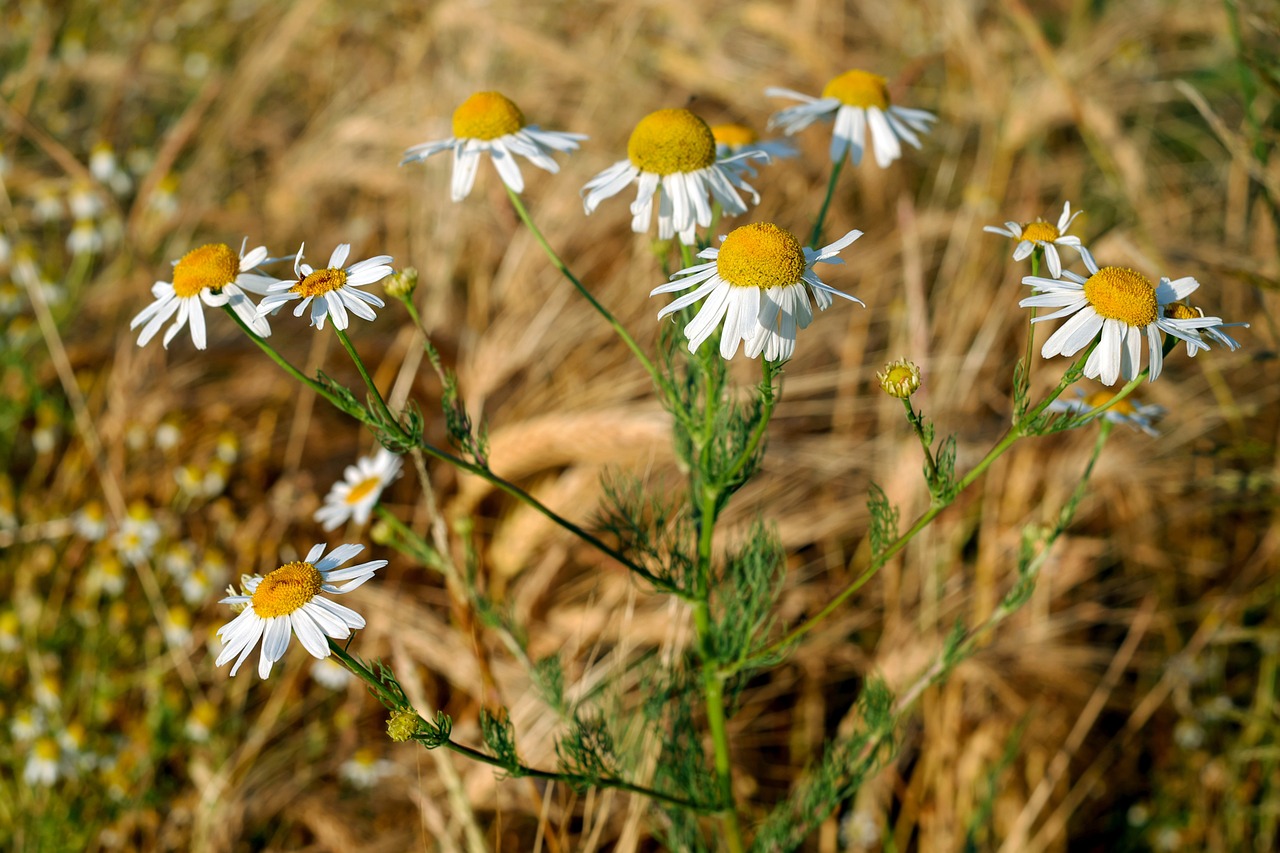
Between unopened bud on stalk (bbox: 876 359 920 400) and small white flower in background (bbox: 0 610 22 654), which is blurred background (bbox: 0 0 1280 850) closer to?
small white flower in background (bbox: 0 610 22 654)

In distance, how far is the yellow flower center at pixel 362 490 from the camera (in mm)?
1872

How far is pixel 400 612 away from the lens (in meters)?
2.41

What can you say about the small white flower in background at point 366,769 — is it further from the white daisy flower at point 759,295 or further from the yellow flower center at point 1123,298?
the yellow flower center at point 1123,298

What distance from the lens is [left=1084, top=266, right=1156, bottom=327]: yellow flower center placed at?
1.09m

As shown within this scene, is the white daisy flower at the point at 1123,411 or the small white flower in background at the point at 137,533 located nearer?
the white daisy flower at the point at 1123,411

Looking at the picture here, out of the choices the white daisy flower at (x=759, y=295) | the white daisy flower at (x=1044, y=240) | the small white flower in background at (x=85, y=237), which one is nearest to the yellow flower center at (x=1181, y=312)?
the white daisy flower at (x=1044, y=240)

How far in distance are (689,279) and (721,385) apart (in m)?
0.20

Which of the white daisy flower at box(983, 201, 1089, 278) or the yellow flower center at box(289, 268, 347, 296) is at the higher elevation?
→ the white daisy flower at box(983, 201, 1089, 278)

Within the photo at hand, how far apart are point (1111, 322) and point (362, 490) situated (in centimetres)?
138

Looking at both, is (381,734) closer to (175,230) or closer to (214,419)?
(214,419)

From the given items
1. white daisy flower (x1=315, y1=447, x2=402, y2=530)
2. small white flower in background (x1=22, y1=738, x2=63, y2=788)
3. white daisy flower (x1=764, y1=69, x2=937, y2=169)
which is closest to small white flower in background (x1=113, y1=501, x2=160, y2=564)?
small white flower in background (x1=22, y1=738, x2=63, y2=788)

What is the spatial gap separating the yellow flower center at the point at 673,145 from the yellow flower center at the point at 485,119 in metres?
0.26

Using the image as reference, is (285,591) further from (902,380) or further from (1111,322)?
(1111,322)

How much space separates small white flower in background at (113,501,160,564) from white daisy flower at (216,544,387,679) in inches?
66.5
